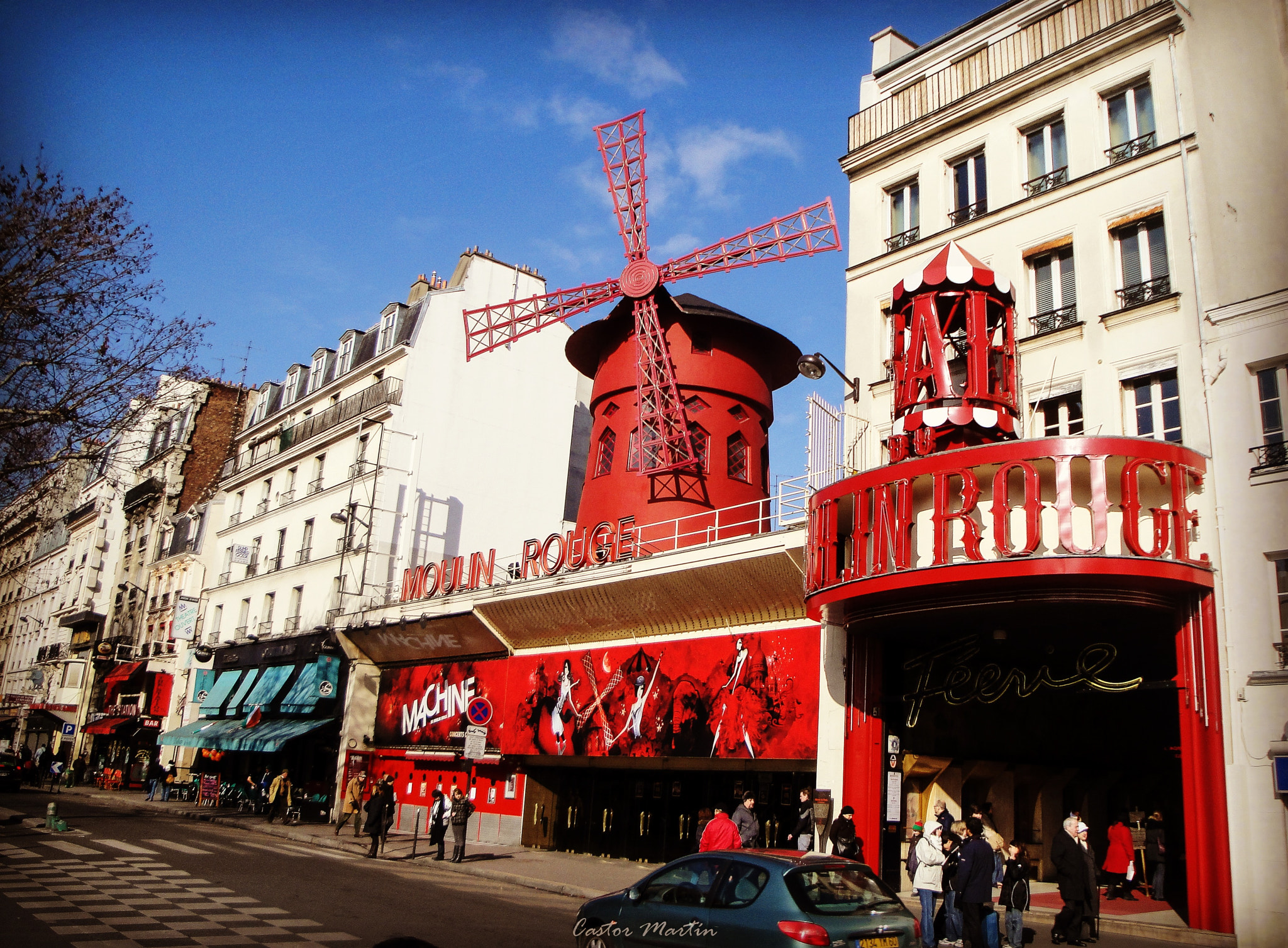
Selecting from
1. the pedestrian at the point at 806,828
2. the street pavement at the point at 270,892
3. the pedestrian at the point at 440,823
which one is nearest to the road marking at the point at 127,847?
the street pavement at the point at 270,892

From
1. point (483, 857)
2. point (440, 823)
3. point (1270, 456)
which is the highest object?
point (1270, 456)

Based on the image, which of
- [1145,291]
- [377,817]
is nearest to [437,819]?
[377,817]

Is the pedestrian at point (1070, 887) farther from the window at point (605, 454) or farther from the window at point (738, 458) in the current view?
the window at point (605, 454)

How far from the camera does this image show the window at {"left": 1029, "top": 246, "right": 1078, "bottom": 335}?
1397 centimetres

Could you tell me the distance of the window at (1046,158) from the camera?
14.6 meters

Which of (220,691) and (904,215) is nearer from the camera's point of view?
(904,215)

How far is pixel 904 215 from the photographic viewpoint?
1688cm

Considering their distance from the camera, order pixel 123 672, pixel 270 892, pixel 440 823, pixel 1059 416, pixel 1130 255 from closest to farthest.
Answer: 1. pixel 270 892
2. pixel 1130 255
3. pixel 1059 416
4. pixel 440 823
5. pixel 123 672

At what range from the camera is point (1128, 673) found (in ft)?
51.9

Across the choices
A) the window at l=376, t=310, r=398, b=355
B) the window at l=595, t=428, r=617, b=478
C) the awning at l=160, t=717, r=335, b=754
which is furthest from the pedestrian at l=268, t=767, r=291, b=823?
the window at l=376, t=310, r=398, b=355

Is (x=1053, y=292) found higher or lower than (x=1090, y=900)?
higher

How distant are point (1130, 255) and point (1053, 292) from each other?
1.08 m

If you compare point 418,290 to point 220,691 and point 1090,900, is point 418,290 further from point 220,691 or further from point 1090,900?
point 1090,900

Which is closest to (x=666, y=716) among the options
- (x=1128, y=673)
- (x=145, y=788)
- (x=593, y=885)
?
(x=593, y=885)
